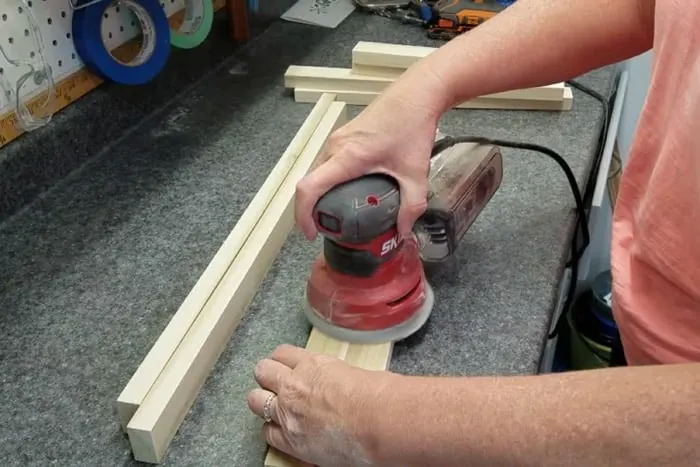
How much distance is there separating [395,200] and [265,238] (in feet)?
0.56

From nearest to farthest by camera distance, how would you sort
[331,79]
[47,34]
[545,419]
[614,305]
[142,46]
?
[545,419] < [614,305] < [47,34] < [142,46] < [331,79]

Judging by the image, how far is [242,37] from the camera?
3.97 ft

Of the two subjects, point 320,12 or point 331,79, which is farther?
point 320,12

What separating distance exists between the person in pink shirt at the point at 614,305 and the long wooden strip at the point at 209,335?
0.19 ft

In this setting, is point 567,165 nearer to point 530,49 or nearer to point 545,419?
point 530,49

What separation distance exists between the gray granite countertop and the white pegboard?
0.11 metres

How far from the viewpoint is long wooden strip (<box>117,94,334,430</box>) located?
0.60 meters

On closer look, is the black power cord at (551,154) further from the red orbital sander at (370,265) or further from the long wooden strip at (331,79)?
the long wooden strip at (331,79)

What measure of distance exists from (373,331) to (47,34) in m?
0.50

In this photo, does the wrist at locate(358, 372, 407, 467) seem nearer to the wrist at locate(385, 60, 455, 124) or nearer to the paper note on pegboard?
the wrist at locate(385, 60, 455, 124)

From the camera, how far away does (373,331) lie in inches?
26.4

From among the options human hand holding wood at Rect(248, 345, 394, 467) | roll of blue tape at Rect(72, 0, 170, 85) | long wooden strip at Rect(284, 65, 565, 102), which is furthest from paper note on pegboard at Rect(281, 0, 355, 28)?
human hand holding wood at Rect(248, 345, 394, 467)

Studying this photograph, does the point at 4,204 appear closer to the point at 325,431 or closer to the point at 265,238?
the point at 265,238

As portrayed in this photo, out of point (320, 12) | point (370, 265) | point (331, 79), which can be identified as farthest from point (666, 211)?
point (320, 12)
